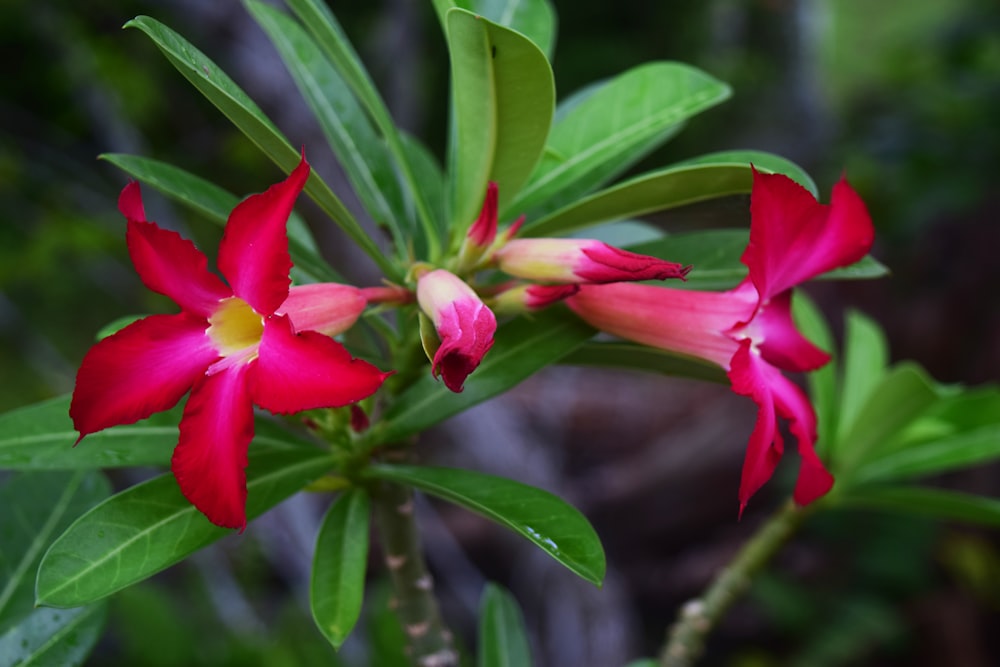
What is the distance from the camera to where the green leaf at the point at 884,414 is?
2.54 ft

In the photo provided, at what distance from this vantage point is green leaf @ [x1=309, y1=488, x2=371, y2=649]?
57cm

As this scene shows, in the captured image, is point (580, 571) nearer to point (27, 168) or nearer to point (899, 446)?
point (899, 446)

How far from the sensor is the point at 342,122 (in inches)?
29.0

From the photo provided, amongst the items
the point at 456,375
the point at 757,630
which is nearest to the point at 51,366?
the point at 757,630

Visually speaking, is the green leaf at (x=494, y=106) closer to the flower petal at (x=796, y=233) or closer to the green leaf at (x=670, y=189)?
the green leaf at (x=670, y=189)

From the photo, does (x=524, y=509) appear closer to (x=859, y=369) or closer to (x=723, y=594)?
(x=723, y=594)

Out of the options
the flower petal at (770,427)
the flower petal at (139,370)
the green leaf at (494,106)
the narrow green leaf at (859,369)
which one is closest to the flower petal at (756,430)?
the flower petal at (770,427)

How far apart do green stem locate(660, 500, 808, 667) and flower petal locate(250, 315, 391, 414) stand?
0.50 m

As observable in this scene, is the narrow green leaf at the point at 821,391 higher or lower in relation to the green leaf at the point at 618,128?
lower

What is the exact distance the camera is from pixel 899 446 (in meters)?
0.88

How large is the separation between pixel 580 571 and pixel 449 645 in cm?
24

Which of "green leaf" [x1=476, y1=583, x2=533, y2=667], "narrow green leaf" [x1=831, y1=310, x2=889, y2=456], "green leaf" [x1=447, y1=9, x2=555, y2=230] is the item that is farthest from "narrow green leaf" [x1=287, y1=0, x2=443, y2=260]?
"narrow green leaf" [x1=831, y1=310, x2=889, y2=456]

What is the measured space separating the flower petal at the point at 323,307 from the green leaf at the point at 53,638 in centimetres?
28

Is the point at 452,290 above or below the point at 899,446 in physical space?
above
